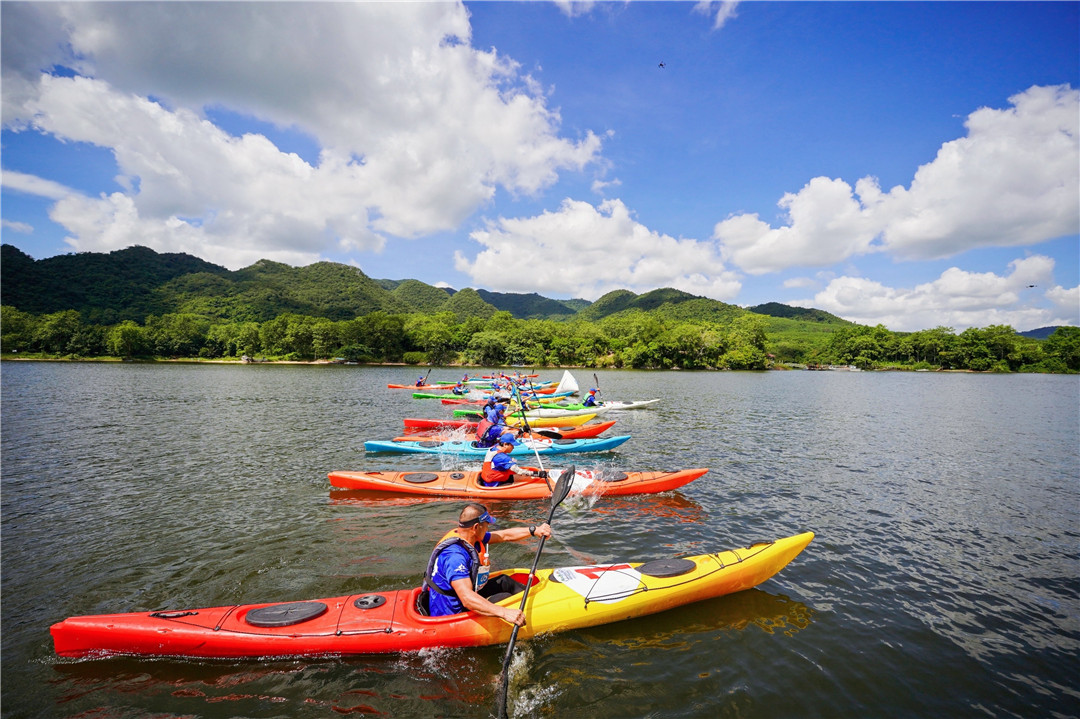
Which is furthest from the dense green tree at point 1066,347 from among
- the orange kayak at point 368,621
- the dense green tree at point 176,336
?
the dense green tree at point 176,336

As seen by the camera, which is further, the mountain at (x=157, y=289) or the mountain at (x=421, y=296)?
the mountain at (x=421, y=296)

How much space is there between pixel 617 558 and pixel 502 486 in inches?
140

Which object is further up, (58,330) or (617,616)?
(58,330)

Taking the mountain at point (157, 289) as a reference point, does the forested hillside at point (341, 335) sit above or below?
below

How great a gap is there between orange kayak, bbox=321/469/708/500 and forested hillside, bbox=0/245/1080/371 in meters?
65.9

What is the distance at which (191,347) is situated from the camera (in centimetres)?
7250

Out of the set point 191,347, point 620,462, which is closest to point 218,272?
point 191,347

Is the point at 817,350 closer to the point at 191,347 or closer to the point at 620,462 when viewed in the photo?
the point at 620,462

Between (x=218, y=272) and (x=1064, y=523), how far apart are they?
156m

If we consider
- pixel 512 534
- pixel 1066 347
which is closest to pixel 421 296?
pixel 1066 347

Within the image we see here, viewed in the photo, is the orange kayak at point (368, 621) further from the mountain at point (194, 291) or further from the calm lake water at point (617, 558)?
the mountain at point (194, 291)

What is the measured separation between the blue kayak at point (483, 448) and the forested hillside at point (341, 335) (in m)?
62.5

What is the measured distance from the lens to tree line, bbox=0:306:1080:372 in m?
68.9

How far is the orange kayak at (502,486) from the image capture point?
10.1 m
